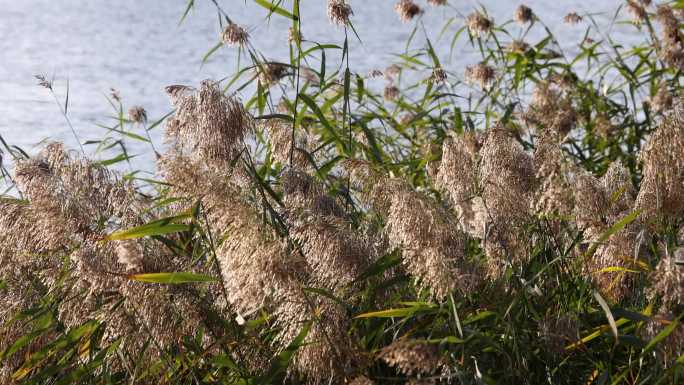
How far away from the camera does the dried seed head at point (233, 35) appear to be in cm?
279

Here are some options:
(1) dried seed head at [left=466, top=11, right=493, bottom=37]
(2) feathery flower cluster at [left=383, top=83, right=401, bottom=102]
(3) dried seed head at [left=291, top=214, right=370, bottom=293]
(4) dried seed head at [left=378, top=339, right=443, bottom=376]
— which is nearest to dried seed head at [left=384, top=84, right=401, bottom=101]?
(2) feathery flower cluster at [left=383, top=83, right=401, bottom=102]

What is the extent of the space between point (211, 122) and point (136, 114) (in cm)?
222

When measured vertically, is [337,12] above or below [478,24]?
below

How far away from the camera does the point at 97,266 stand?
209 centimetres

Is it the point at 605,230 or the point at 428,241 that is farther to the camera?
the point at 605,230

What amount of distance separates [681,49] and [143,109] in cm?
326

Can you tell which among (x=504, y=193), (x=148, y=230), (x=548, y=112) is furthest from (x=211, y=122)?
(x=548, y=112)

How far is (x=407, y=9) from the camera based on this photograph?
16.3 feet

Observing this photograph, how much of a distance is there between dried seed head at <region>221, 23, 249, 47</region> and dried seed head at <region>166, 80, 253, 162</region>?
2.09 ft

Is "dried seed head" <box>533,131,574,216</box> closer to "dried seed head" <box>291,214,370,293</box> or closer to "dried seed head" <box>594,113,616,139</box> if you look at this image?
"dried seed head" <box>291,214,370,293</box>

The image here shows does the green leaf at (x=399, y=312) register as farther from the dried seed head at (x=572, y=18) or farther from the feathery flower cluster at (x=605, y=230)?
the dried seed head at (x=572, y=18)

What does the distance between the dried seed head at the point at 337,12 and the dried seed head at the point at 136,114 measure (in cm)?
175

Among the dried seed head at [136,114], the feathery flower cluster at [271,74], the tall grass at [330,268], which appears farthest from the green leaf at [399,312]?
the dried seed head at [136,114]

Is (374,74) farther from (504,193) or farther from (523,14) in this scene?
(504,193)
